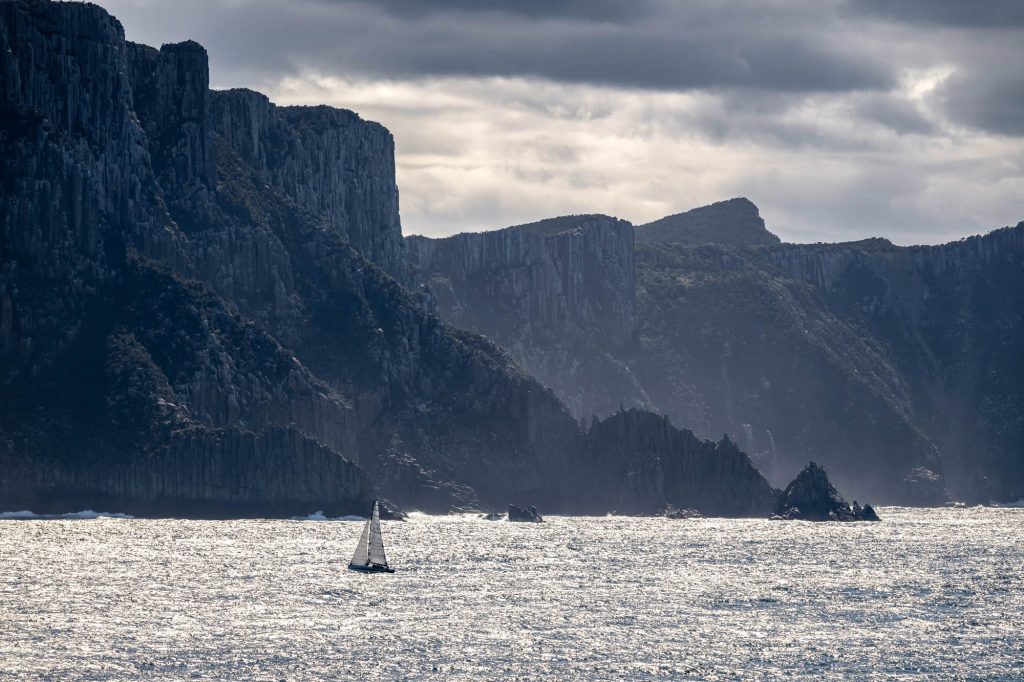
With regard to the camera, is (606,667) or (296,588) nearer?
(606,667)

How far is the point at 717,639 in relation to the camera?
162 meters

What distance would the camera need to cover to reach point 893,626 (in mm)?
172125

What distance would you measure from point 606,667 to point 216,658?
28794 mm

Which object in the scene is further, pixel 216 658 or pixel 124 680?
pixel 216 658

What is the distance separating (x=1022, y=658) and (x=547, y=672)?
38.4m

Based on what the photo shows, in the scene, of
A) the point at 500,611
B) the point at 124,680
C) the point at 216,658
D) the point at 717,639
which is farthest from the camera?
the point at 500,611

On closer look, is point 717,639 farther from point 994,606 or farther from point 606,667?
point 994,606

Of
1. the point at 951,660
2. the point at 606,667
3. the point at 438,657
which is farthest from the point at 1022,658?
the point at 438,657

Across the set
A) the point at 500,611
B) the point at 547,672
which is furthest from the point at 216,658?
the point at 500,611

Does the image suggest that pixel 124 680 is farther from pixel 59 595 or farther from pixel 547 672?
pixel 59 595

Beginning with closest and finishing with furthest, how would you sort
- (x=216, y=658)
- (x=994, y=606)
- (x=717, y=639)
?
(x=216, y=658)
(x=717, y=639)
(x=994, y=606)

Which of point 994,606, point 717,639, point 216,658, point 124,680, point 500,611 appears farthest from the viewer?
point 994,606

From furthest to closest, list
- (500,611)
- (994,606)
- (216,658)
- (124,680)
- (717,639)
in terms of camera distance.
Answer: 1. (994,606)
2. (500,611)
3. (717,639)
4. (216,658)
5. (124,680)

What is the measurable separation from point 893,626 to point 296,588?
5725 centimetres
